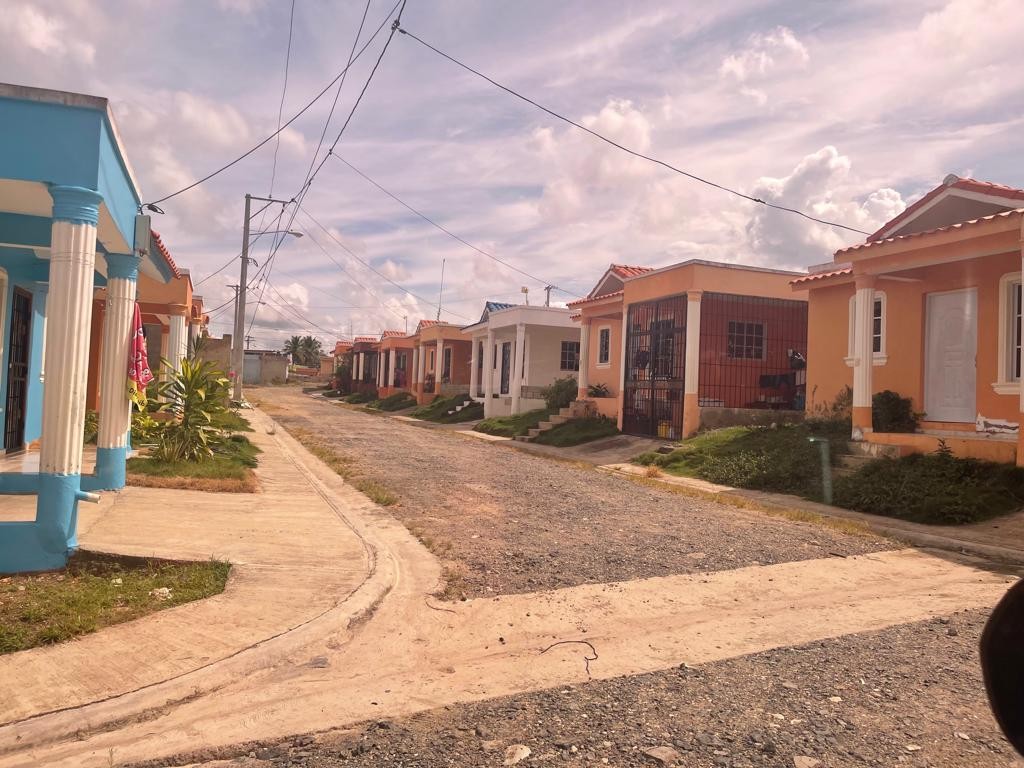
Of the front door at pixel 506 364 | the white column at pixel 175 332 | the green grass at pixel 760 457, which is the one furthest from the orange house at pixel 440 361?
the green grass at pixel 760 457

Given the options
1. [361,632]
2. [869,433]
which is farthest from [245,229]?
[361,632]

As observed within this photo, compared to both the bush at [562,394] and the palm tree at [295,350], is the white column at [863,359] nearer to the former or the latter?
the bush at [562,394]

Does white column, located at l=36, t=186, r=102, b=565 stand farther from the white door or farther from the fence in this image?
the fence

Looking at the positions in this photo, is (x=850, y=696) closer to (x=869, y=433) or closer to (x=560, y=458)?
(x=869, y=433)

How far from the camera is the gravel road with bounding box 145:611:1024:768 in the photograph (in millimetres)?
3332

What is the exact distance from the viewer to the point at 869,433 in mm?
12836

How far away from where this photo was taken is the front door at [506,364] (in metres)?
31.4

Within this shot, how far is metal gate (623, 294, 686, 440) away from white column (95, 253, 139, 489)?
12772 mm

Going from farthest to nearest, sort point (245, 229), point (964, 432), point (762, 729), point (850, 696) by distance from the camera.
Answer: point (245, 229)
point (964, 432)
point (850, 696)
point (762, 729)

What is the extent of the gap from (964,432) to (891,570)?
260 inches

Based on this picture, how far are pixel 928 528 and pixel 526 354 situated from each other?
19953mm

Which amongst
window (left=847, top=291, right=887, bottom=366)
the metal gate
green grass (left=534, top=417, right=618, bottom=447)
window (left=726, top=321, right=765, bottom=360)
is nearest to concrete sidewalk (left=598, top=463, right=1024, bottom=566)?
window (left=847, top=291, right=887, bottom=366)

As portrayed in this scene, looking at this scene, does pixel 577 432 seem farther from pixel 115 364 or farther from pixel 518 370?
pixel 115 364

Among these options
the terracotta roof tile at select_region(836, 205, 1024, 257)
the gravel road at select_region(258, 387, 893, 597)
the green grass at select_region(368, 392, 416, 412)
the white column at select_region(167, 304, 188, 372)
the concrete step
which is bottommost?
the gravel road at select_region(258, 387, 893, 597)
